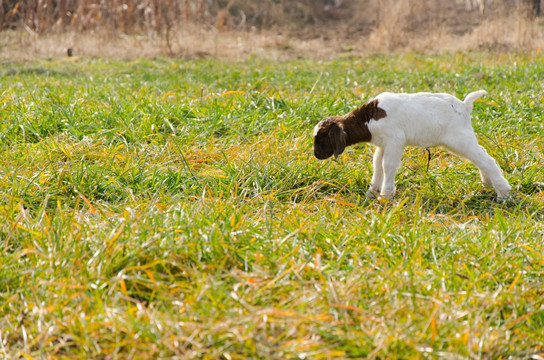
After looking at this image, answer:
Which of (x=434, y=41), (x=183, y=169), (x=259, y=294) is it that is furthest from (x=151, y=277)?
(x=434, y=41)

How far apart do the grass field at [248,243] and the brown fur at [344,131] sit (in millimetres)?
258

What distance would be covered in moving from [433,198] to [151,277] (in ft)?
7.66

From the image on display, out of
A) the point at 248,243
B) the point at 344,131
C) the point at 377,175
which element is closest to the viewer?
the point at 248,243

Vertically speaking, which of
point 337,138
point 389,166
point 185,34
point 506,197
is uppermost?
point 185,34

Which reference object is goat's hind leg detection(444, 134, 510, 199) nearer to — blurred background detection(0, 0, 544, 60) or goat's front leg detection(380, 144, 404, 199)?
goat's front leg detection(380, 144, 404, 199)

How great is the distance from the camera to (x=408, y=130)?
165 inches

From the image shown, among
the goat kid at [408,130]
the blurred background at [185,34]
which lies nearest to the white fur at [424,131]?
the goat kid at [408,130]

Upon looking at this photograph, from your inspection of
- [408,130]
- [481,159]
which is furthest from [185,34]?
[481,159]

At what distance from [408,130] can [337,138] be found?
491 mm

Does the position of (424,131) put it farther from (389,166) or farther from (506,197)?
(506,197)

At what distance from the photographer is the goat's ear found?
167 inches

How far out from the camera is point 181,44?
1309cm

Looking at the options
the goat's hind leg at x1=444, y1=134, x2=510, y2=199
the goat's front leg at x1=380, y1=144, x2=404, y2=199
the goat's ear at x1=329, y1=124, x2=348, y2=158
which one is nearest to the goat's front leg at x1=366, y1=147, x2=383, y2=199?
the goat's front leg at x1=380, y1=144, x2=404, y2=199

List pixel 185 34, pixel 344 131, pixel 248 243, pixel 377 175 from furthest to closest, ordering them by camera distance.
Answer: pixel 185 34
pixel 377 175
pixel 344 131
pixel 248 243
